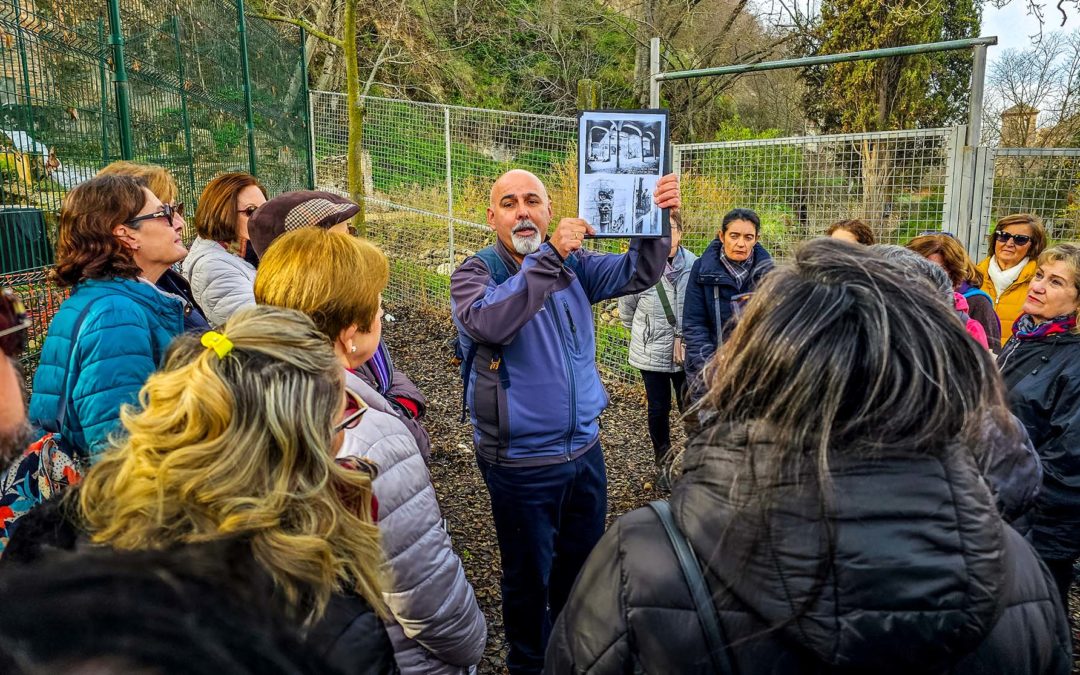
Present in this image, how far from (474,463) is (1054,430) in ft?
11.0

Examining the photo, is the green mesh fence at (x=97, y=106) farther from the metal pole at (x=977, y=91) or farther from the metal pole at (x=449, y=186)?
the metal pole at (x=977, y=91)

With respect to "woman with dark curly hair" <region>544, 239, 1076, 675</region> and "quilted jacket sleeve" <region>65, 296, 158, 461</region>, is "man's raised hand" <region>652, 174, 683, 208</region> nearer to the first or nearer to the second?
"woman with dark curly hair" <region>544, 239, 1076, 675</region>

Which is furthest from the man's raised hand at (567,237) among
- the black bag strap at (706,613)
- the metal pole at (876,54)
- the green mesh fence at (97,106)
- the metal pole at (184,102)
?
the metal pole at (184,102)

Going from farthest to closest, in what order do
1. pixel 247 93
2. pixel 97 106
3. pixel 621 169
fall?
pixel 247 93, pixel 97 106, pixel 621 169

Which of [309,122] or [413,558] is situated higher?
[309,122]

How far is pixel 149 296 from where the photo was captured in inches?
95.6

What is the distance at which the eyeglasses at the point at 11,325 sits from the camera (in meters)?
1.26

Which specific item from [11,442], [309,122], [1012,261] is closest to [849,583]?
[11,442]

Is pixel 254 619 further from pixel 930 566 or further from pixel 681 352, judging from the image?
pixel 681 352

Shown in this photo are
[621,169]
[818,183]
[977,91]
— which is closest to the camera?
[621,169]

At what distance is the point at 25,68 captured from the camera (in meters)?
3.50

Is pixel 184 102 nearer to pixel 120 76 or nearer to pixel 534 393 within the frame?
pixel 120 76

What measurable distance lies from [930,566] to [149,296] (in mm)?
2425

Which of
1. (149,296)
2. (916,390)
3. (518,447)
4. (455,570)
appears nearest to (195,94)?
(149,296)
